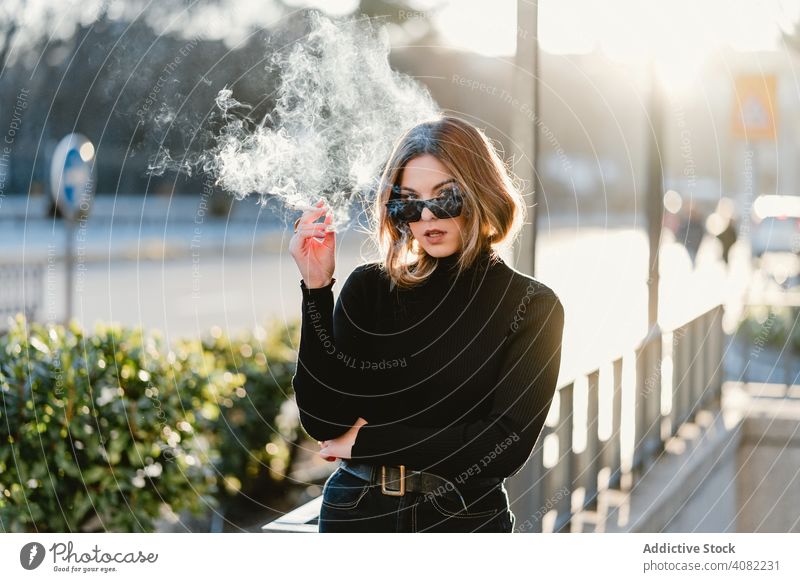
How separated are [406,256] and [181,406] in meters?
1.58

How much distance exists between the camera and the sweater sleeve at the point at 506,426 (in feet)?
6.51

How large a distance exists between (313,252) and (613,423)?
255 centimetres

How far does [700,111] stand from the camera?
531 inches

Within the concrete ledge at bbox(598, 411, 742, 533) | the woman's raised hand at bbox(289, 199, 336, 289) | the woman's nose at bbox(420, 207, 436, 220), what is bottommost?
the concrete ledge at bbox(598, 411, 742, 533)

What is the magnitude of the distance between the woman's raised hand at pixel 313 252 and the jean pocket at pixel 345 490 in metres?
0.42

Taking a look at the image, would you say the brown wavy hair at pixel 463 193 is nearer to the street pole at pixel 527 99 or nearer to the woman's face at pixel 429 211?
the woman's face at pixel 429 211

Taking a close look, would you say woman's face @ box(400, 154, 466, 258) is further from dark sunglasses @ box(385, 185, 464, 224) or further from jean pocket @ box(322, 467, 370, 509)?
jean pocket @ box(322, 467, 370, 509)

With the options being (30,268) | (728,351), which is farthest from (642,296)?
→ (30,268)

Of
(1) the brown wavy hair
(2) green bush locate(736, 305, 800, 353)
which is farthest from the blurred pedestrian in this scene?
(1) the brown wavy hair

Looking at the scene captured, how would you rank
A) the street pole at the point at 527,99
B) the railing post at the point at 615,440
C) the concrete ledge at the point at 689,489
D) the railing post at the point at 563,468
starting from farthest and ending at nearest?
the railing post at the point at 615,440, the concrete ledge at the point at 689,489, the railing post at the point at 563,468, the street pole at the point at 527,99

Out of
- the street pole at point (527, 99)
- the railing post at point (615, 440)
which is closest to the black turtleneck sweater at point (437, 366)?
the street pole at point (527, 99)

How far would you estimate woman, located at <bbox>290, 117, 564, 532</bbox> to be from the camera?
201cm

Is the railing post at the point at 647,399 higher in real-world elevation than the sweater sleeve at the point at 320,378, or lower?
lower
